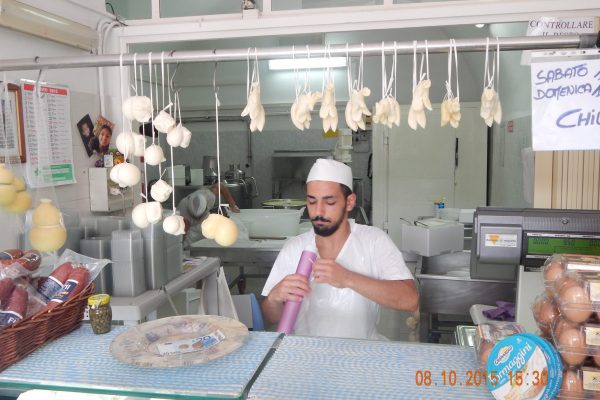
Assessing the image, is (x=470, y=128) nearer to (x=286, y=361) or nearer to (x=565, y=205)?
(x=565, y=205)

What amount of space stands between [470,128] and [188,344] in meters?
5.09

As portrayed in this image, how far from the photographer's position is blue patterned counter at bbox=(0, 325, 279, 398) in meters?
1.06

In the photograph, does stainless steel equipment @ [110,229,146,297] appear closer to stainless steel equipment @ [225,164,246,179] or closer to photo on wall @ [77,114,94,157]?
photo on wall @ [77,114,94,157]

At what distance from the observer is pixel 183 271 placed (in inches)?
114

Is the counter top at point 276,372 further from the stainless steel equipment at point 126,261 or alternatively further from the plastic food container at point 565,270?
the stainless steel equipment at point 126,261

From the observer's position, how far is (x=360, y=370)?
3.82ft

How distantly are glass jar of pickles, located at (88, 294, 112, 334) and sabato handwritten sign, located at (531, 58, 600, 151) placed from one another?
4.07 ft

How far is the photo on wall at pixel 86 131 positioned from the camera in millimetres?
2850

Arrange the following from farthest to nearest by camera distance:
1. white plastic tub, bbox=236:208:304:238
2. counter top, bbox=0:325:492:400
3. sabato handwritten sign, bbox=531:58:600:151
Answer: white plastic tub, bbox=236:208:304:238, sabato handwritten sign, bbox=531:58:600:151, counter top, bbox=0:325:492:400

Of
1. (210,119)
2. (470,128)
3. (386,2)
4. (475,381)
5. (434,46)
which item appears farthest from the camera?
(210,119)

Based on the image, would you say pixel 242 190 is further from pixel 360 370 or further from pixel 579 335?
pixel 579 335

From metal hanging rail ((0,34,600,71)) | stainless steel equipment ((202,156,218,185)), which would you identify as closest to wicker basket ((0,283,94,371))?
metal hanging rail ((0,34,600,71))

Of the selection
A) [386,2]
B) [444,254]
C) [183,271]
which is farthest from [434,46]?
[444,254]

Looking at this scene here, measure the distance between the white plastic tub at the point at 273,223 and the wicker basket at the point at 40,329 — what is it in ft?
9.60
